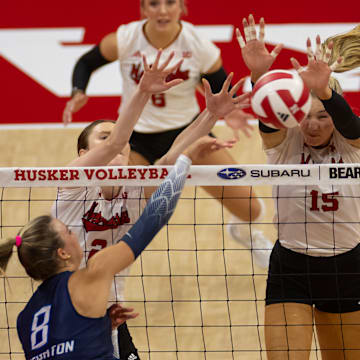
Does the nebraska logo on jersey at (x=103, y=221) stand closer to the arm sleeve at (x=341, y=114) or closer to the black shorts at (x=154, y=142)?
the arm sleeve at (x=341, y=114)

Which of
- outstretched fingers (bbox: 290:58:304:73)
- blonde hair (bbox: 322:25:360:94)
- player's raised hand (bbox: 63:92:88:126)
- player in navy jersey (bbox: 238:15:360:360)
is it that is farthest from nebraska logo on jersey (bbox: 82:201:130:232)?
player's raised hand (bbox: 63:92:88:126)

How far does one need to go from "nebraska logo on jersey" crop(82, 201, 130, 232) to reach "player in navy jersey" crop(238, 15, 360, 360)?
88 centimetres

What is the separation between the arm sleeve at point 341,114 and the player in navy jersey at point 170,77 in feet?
8.36

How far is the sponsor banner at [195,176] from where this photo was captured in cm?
411

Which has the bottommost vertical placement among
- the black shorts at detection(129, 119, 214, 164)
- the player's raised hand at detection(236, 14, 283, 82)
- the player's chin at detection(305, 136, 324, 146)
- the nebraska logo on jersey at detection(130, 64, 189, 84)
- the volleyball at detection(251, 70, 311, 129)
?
the player's chin at detection(305, 136, 324, 146)

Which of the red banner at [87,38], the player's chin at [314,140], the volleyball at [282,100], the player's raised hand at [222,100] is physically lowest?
the player's chin at [314,140]

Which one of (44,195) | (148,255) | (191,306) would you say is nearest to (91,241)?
(191,306)

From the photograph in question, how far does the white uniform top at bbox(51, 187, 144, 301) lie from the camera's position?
439 cm

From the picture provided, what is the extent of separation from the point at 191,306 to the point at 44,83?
4.52 metres

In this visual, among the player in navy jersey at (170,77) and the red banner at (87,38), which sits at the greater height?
the red banner at (87,38)

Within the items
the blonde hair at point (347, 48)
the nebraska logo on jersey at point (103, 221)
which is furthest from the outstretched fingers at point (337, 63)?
the nebraska logo on jersey at point (103, 221)

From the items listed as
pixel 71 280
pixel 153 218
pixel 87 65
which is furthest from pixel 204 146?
pixel 87 65

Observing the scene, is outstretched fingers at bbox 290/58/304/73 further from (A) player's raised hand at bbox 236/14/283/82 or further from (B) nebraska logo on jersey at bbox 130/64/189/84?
(B) nebraska logo on jersey at bbox 130/64/189/84

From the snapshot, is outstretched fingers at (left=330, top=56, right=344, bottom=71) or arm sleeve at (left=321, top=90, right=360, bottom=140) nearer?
arm sleeve at (left=321, top=90, right=360, bottom=140)
